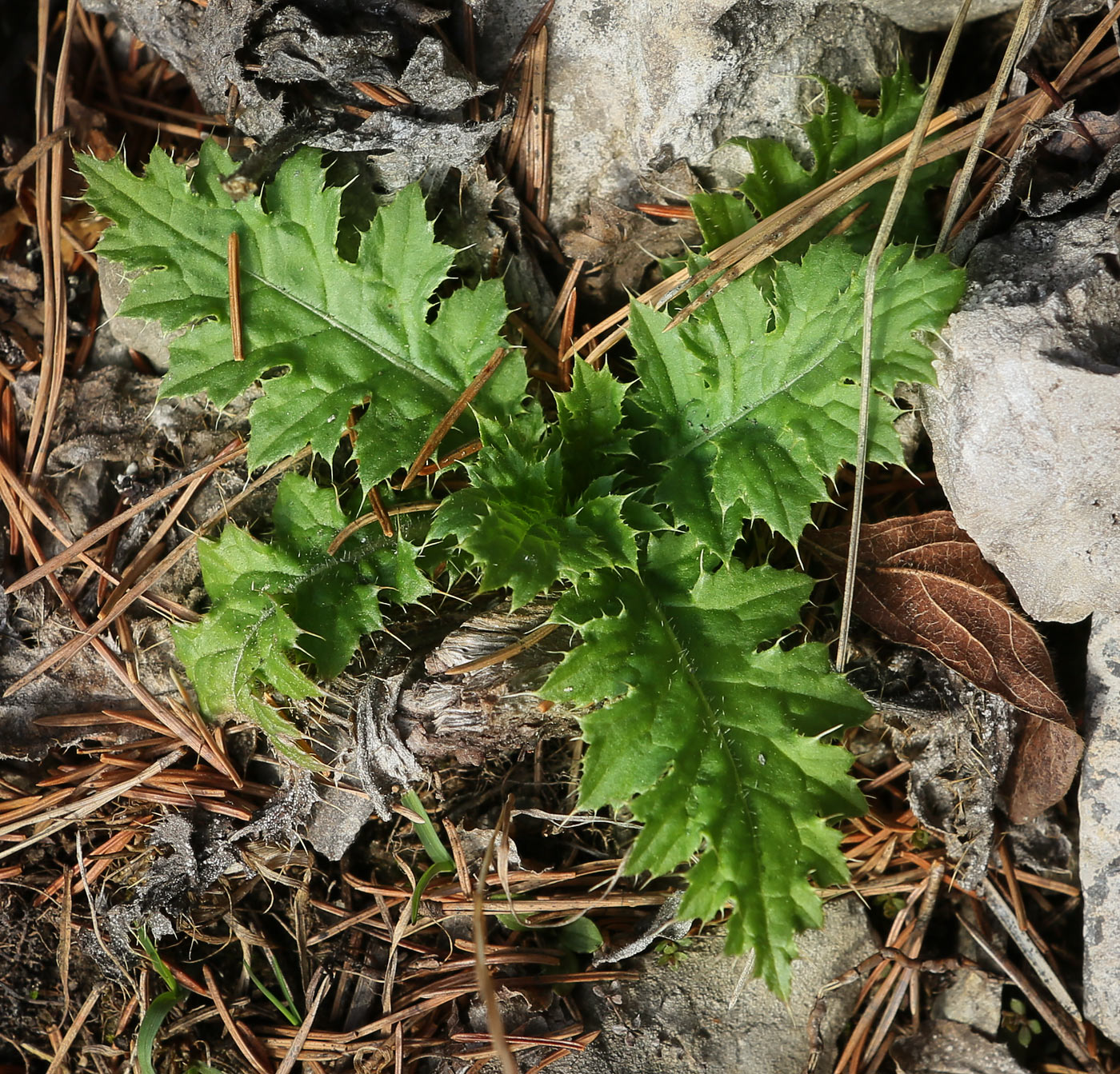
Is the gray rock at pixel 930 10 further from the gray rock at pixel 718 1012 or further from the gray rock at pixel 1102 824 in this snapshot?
the gray rock at pixel 718 1012

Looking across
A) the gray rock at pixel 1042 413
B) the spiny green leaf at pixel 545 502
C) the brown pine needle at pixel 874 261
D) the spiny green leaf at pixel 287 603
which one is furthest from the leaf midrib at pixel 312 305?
the gray rock at pixel 1042 413

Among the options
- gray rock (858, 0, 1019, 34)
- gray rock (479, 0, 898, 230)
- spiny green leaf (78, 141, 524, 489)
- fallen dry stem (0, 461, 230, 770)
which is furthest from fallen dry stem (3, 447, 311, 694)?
gray rock (858, 0, 1019, 34)

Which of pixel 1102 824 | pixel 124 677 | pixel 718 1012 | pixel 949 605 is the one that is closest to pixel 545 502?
pixel 949 605

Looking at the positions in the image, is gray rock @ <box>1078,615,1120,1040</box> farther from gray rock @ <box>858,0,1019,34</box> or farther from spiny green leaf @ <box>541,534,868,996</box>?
gray rock @ <box>858,0,1019,34</box>

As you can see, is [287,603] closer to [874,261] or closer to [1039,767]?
[874,261]

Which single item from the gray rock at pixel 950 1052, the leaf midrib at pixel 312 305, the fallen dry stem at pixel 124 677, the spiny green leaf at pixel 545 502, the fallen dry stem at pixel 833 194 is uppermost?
the fallen dry stem at pixel 833 194

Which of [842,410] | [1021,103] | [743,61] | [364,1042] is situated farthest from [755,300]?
[364,1042]
